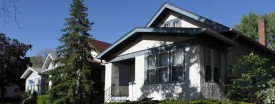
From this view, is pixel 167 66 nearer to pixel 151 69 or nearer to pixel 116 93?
pixel 151 69

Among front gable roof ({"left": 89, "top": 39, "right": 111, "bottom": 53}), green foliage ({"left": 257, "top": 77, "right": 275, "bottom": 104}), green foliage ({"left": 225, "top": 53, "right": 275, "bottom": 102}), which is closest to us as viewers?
green foliage ({"left": 257, "top": 77, "right": 275, "bottom": 104})

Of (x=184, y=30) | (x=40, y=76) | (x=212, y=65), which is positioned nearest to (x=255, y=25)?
(x=40, y=76)

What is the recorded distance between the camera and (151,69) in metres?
17.5

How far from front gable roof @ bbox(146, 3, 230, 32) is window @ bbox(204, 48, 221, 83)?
4.21ft

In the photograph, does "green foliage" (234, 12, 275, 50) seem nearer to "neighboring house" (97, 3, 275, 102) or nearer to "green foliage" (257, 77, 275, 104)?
"neighboring house" (97, 3, 275, 102)

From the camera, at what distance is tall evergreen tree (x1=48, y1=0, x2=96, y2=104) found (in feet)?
69.4

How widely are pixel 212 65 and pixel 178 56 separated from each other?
1681mm

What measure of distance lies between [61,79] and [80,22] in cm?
Answer: 407

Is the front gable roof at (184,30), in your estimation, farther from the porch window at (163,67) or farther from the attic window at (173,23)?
the porch window at (163,67)

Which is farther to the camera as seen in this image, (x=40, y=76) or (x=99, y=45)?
(x=40, y=76)

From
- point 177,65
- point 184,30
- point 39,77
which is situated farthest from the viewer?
point 39,77

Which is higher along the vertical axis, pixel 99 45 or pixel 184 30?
pixel 99 45

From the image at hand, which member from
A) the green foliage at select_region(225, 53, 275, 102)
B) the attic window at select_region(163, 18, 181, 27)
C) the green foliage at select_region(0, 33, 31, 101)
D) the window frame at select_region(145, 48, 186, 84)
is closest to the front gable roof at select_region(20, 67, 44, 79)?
the green foliage at select_region(0, 33, 31, 101)

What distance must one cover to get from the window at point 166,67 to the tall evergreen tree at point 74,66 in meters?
5.04
